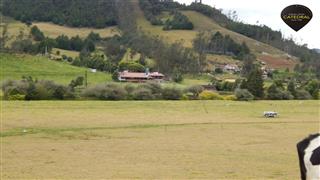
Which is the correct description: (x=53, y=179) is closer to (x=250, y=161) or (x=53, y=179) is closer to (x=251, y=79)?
(x=250, y=161)

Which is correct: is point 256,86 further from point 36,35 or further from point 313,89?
point 36,35

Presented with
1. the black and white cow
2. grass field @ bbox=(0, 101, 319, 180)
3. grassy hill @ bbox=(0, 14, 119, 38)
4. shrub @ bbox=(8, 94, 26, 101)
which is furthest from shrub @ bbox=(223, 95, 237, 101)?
grassy hill @ bbox=(0, 14, 119, 38)

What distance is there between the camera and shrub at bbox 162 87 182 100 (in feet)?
259

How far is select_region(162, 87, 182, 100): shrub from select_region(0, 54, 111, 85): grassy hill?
19.6 m

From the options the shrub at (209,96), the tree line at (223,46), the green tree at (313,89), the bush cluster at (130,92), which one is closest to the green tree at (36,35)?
the tree line at (223,46)

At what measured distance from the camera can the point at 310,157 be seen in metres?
4.88

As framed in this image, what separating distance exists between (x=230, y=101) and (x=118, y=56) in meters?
61.6

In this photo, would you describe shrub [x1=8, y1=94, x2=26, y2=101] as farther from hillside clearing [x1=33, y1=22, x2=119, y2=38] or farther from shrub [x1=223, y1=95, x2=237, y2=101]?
hillside clearing [x1=33, y1=22, x2=119, y2=38]

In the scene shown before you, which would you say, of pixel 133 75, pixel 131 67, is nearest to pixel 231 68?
pixel 131 67

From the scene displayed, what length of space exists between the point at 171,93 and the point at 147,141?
42.5m

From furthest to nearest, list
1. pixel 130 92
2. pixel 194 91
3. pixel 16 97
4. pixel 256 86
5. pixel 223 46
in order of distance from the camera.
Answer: pixel 223 46 < pixel 256 86 < pixel 194 91 < pixel 130 92 < pixel 16 97


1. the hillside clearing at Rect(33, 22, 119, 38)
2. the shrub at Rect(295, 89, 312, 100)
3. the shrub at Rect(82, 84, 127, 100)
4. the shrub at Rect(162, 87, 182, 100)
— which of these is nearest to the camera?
the shrub at Rect(82, 84, 127, 100)

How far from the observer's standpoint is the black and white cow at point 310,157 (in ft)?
15.9

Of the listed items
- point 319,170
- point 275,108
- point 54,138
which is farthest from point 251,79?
point 319,170
